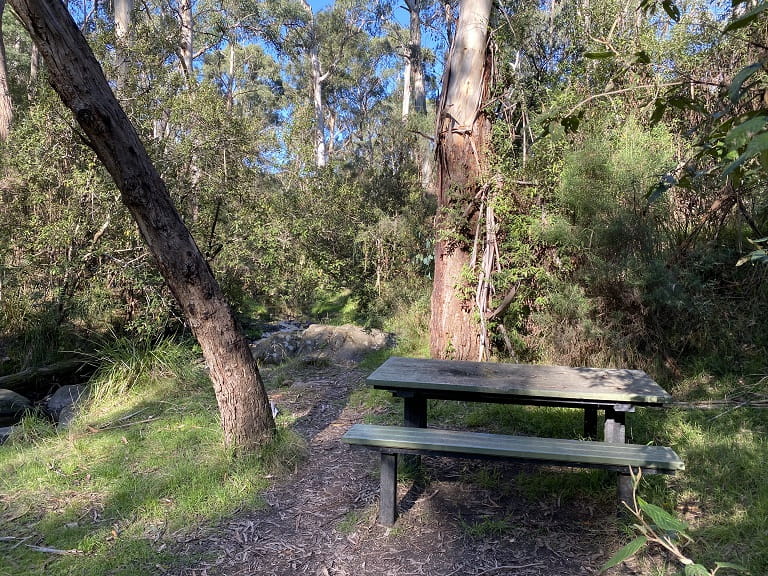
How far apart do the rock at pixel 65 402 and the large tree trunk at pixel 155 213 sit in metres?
2.56

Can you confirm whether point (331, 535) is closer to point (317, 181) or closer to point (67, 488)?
point (67, 488)

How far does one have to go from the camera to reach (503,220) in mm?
5910

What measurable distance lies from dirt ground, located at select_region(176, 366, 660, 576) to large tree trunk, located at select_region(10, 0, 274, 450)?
2.15 ft

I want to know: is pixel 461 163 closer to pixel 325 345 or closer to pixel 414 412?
pixel 325 345

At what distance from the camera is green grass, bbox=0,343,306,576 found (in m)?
2.95

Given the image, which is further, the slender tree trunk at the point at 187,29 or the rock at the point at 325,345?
the slender tree trunk at the point at 187,29

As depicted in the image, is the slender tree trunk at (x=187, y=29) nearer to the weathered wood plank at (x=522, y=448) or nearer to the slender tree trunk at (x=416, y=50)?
the slender tree trunk at (x=416, y=50)

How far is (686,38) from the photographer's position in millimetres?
6062

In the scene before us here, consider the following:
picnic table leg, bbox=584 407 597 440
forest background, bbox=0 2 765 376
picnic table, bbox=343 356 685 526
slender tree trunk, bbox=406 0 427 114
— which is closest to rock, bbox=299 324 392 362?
forest background, bbox=0 2 765 376

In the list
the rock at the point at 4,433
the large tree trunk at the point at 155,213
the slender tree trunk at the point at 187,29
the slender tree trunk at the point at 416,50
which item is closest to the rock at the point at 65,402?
the rock at the point at 4,433

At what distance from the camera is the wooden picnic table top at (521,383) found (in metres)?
3.27

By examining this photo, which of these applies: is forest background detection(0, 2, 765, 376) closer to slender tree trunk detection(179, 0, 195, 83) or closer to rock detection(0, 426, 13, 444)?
rock detection(0, 426, 13, 444)

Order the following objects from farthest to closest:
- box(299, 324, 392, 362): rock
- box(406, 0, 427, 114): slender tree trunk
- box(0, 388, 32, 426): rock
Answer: box(406, 0, 427, 114): slender tree trunk → box(299, 324, 392, 362): rock → box(0, 388, 32, 426): rock

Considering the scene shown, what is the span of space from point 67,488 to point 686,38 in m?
7.31
